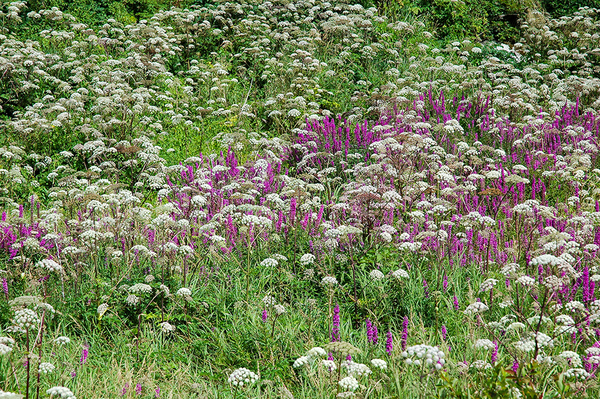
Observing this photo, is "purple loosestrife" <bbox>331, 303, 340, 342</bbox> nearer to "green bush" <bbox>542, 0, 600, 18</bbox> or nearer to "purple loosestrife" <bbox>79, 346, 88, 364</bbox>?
"purple loosestrife" <bbox>79, 346, 88, 364</bbox>

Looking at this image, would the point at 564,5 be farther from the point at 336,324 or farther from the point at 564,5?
the point at 336,324

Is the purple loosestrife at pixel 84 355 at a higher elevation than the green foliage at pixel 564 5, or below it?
below

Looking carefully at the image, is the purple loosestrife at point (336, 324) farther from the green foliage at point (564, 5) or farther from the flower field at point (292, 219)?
the green foliage at point (564, 5)

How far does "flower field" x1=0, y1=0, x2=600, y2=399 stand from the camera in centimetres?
366

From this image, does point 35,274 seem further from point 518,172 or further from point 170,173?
point 518,172

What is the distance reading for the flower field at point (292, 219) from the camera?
12.0ft

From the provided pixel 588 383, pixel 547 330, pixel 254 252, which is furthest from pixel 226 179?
pixel 588 383

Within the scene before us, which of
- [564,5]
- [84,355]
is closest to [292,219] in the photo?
[84,355]

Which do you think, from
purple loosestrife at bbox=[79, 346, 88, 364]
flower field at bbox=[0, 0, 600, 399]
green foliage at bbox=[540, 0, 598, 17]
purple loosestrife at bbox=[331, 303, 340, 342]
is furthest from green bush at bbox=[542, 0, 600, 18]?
purple loosestrife at bbox=[79, 346, 88, 364]

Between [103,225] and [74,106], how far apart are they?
3.73 metres

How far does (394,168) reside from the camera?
656 cm

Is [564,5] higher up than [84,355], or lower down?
higher up

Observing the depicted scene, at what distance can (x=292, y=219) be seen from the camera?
18.3 ft

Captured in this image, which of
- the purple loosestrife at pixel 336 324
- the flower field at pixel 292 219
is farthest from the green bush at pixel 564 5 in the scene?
the purple loosestrife at pixel 336 324
